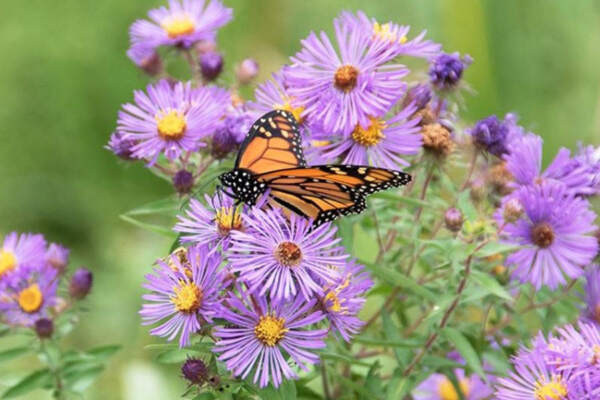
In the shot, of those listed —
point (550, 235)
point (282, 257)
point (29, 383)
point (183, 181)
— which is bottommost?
point (29, 383)

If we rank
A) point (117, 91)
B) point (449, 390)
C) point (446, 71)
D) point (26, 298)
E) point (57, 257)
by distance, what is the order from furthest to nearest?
1. point (117, 91)
2. point (449, 390)
3. point (57, 257)
4. point (26, 298)
5. point (446, 71)

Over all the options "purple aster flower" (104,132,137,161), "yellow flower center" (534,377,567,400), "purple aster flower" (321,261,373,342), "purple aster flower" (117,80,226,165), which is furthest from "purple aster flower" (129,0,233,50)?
"yellow flower center" (534,377,567,400)

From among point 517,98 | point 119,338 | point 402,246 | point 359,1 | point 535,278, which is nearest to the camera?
point 535,278

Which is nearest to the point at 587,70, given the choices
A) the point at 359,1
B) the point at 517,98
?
the point at 517,98

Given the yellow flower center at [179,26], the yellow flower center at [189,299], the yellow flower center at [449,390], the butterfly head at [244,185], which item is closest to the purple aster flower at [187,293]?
the yellow flower center at [189,299]

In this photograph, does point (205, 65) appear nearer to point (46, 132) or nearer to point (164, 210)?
point (164, 210)

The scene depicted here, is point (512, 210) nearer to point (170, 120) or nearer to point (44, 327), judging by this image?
point (170, 120)

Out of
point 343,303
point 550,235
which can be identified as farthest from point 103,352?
point 550,235

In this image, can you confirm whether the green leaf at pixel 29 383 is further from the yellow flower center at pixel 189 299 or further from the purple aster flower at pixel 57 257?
the yellow flower center at pixel 189 299
